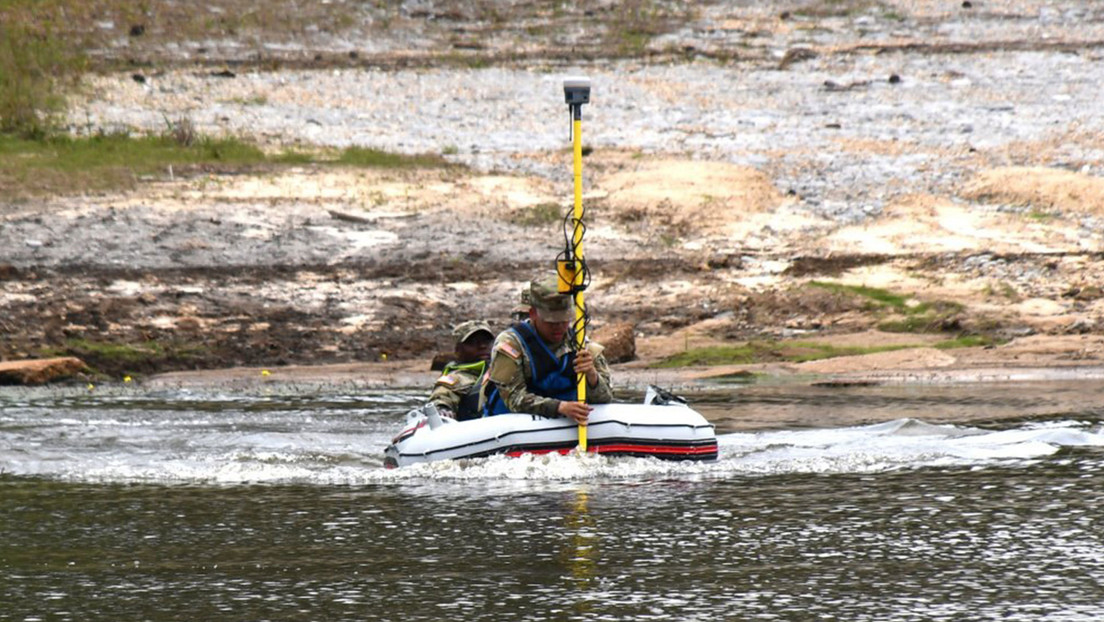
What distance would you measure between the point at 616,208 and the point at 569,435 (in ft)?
35.6

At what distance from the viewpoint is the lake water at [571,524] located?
7766 mm

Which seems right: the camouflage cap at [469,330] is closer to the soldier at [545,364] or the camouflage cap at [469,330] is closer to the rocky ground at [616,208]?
the soldier at [545,364]

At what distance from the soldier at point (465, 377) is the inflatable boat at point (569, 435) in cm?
55

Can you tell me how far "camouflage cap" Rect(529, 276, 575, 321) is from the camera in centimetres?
1141

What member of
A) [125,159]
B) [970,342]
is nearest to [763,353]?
[970,342]

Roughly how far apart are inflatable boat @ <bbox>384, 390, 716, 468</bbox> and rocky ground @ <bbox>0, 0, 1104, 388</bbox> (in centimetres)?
574

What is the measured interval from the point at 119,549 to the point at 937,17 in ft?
85.0

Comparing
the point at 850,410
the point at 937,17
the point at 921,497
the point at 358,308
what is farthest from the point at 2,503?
the point at 937,17

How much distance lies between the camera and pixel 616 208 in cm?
2230

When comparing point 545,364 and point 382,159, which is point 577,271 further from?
point 382,159

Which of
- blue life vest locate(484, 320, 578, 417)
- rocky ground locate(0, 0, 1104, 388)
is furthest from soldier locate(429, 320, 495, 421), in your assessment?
rocky ground locate(0, 0, 1104, 388)

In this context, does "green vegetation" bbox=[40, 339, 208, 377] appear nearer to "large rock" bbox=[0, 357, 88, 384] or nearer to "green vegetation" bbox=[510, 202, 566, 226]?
"large rock" bbox=[0, 357, 88, 384]

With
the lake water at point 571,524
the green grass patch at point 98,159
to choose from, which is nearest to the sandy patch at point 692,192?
the green grass patch at point 98,159

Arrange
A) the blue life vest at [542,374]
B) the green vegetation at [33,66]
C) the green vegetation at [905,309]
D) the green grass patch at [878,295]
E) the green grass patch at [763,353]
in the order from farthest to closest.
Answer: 1. the green vegetation at [33,66]
2. the green grass patch at [878,295]
3. the green vegetation at [905,309]
4. the green grass patch at [763,353]
5. the blue life vest at [542,374]
